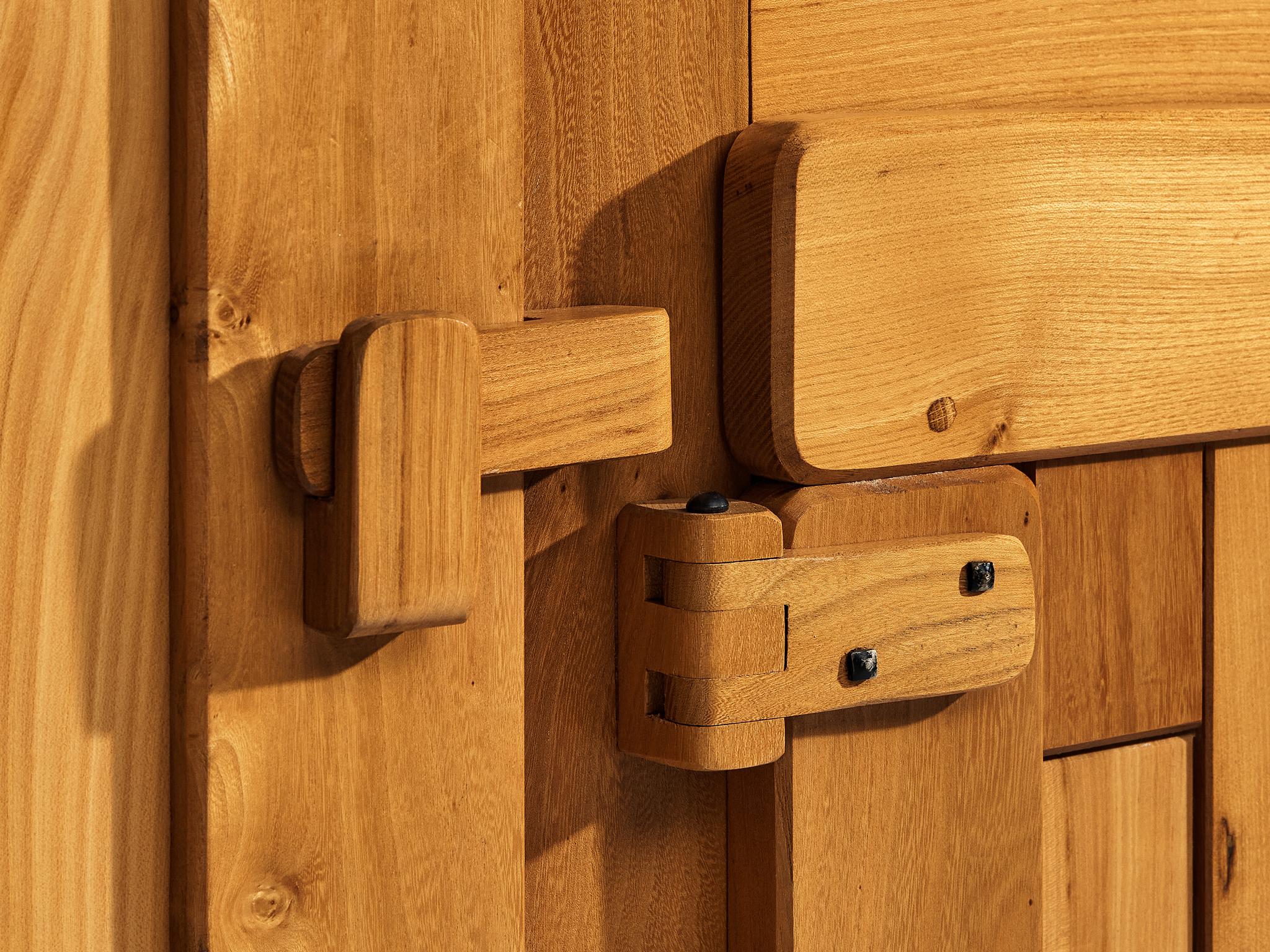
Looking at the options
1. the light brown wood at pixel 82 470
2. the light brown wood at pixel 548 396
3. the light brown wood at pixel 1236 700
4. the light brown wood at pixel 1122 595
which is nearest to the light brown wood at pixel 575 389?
the light brown wood at pixel 548 396

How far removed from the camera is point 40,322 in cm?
47

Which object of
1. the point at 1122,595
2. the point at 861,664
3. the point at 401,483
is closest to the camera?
the point at 401,483

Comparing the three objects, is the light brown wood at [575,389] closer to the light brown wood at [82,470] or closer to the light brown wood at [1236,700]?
the light brown wood at [82,470]

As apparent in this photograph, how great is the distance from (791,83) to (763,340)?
108mm

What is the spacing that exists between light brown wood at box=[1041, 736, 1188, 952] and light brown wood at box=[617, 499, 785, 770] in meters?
0.18

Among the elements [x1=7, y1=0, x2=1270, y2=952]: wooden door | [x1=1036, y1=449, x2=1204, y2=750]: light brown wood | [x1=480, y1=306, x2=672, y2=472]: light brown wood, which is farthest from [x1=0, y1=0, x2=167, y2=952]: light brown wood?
[x1=1036, y1=449, x2=1204, y2=750]: light brown wood

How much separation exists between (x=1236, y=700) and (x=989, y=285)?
27 cm

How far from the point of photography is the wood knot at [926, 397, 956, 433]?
1.97 feet

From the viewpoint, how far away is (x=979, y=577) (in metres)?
0.61

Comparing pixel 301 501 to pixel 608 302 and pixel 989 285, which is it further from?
pixel 989 285

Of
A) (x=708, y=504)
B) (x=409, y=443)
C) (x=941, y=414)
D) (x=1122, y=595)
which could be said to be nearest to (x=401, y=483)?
(x=409, y=443)

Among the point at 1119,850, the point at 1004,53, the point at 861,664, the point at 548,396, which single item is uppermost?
the point at 1004,53

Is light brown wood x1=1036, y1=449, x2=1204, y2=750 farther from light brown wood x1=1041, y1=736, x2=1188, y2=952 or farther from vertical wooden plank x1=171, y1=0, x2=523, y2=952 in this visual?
vertical wooden plank x1=171, y1=0, x2=523, y2=952

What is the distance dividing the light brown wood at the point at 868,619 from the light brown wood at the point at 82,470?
0.19m
